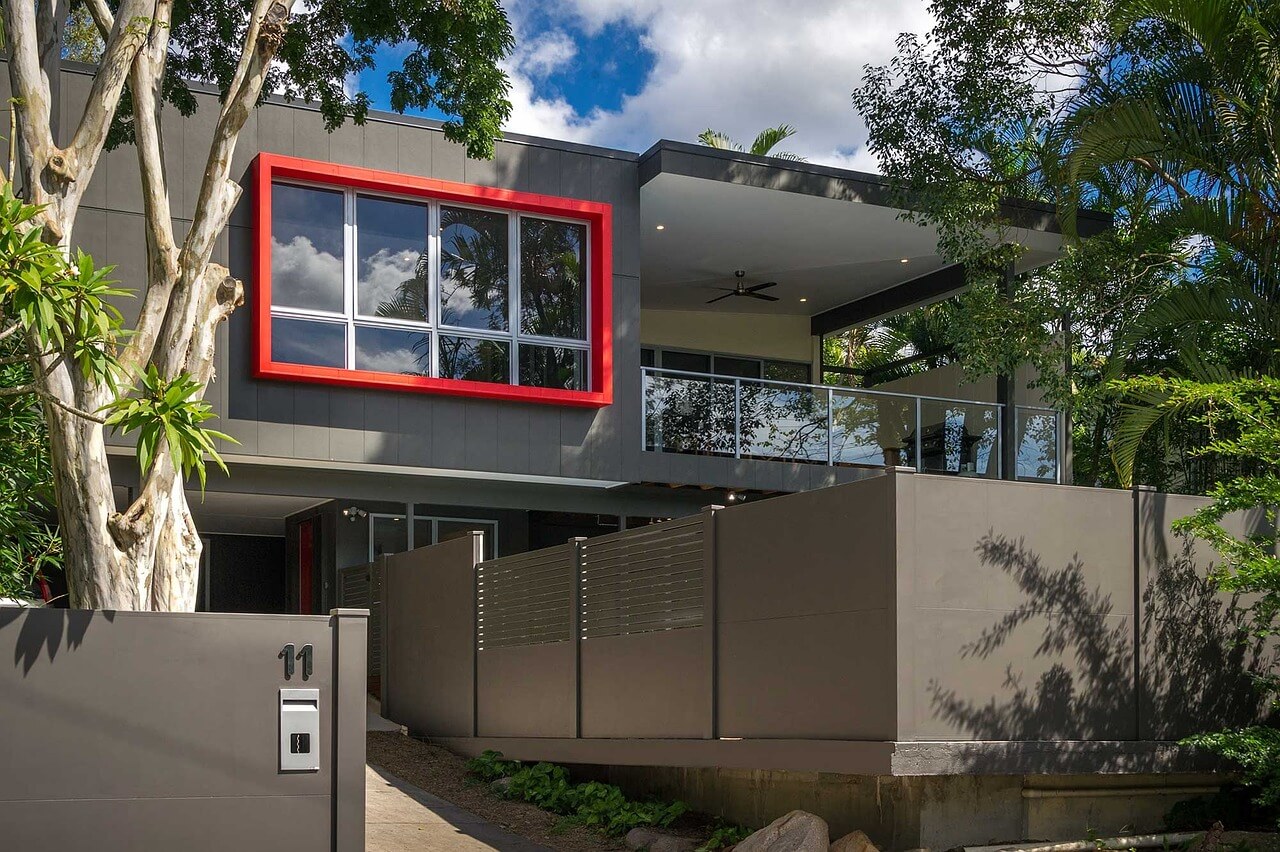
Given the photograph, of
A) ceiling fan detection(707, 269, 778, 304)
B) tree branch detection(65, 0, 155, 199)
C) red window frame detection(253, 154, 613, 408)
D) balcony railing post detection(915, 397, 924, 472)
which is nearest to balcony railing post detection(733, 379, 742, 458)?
red window frame detection(253, 154, 613, 408)

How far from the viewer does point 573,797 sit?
11531 mm

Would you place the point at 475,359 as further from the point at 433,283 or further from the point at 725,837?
the point at 725,837

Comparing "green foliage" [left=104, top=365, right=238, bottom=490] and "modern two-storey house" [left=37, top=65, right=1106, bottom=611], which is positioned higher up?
"modern two-storey house" [left=37, top=65, right=1106, bottom=611]

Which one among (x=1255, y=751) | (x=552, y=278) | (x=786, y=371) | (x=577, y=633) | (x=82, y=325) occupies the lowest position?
(x=1255, y=751)

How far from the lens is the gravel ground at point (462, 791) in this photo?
10812mm

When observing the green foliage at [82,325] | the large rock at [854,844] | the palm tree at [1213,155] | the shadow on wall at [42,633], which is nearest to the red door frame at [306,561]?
the palm tree at [1213,155]

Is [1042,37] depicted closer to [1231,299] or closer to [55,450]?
[1231,299]

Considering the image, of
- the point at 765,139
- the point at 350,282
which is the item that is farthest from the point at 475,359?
the point at 765,139

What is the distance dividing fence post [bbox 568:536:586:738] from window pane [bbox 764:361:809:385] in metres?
12.4

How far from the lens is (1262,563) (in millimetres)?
8453

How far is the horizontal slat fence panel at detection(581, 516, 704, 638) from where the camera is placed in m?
10.2

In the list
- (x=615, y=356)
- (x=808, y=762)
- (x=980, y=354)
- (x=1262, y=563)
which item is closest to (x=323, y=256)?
(x=615, y=356)

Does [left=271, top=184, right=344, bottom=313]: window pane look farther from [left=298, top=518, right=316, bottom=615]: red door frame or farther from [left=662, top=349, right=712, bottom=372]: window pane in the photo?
[left=662, top=349, right=712, bottom=372]: window pane

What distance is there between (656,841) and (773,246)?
36.9 feet
